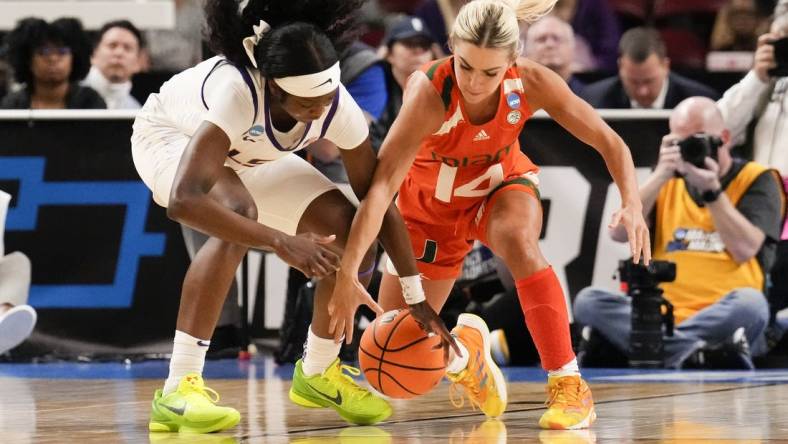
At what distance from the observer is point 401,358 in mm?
5156

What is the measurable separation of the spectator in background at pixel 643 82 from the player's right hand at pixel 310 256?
15.0 ft

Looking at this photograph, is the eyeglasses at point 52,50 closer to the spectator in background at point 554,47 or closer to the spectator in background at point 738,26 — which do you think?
the spectator in background at point 554,47

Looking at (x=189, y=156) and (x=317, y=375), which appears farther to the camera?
(x=317, y=375)

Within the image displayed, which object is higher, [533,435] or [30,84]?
[30,84]

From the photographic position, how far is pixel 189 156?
15.3 feet

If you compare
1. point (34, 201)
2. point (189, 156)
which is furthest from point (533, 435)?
point (34, 201)

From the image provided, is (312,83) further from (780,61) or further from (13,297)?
(780,61)

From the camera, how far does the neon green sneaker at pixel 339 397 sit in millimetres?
5215

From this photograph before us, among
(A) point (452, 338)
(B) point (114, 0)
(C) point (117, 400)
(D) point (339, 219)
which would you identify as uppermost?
(B) point (114, 0)

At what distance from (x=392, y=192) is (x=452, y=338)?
0.58 meters

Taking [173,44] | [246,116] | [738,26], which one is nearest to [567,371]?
[246,116]

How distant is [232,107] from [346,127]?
0.44 meters

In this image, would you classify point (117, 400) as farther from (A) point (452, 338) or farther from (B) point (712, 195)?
(B) point (712, 195)

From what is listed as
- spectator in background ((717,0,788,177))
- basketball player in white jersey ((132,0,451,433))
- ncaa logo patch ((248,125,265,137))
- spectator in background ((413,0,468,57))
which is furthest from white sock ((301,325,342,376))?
spectator in background ((413,0,468,57))
